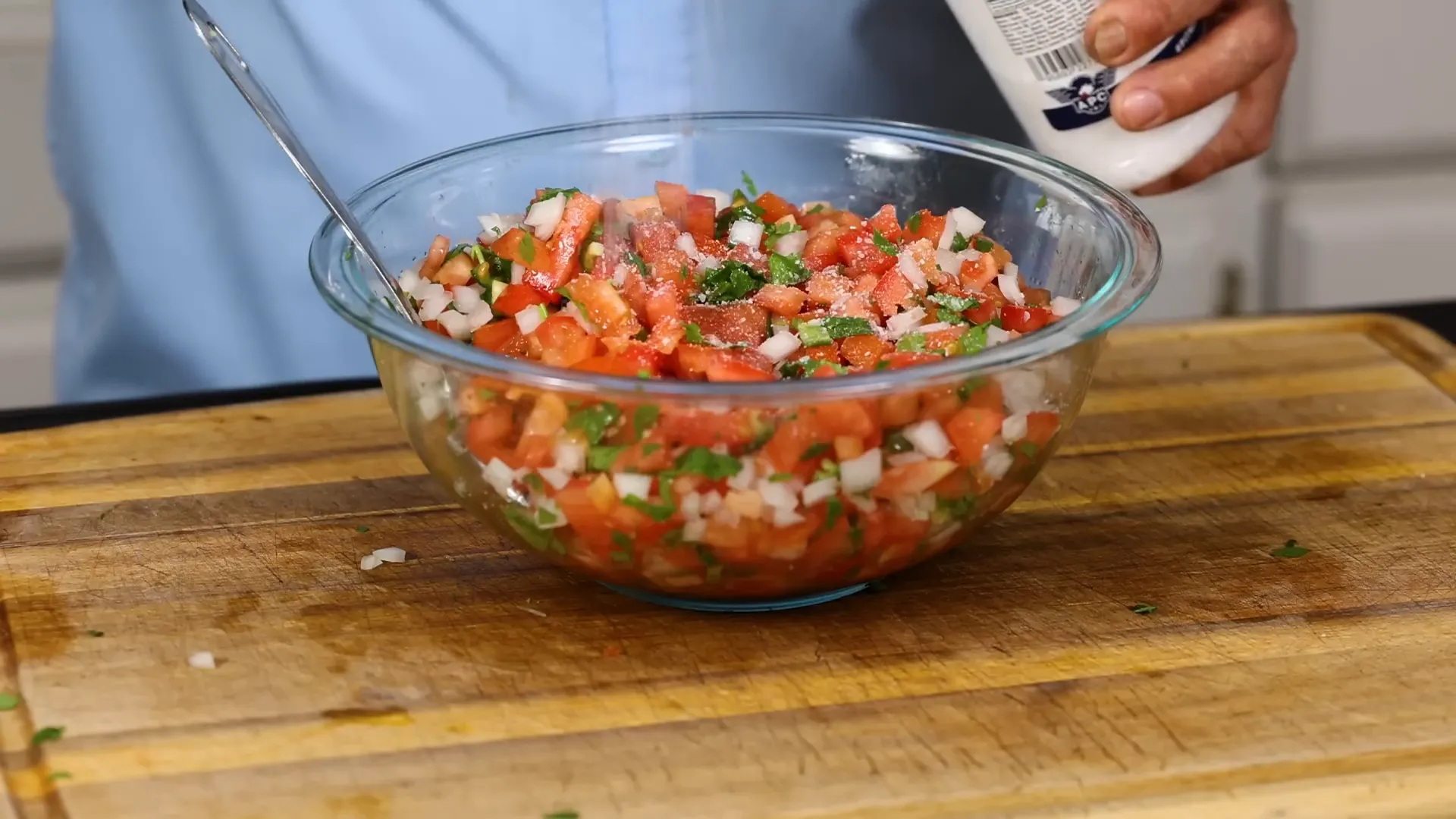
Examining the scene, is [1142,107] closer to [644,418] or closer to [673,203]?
[673,203]

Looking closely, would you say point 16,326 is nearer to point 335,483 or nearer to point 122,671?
point 335,483

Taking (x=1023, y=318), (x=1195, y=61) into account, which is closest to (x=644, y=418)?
(x=1023, y=318)

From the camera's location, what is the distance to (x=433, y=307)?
3.92 feet

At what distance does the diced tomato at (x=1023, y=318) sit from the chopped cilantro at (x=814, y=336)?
6.0 inches

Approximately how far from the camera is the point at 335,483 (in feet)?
4.36

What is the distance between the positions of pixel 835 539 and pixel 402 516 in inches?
17.1

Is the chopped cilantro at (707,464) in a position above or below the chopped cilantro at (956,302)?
below

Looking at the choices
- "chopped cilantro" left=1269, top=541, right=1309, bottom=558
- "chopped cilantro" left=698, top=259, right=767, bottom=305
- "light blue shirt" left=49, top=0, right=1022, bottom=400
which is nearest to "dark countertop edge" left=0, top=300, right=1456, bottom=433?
"light blue shirt" left=49, top=0, right=1022, bottom=400

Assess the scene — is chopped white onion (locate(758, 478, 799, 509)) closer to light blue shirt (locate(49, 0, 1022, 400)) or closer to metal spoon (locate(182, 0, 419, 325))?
metal spoon (locate(182, 0, 419, 325))

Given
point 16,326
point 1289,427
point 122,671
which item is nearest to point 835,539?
point 122,671

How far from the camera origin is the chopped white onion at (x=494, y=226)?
127 cm

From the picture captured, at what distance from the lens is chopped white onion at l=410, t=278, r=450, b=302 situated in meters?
1.20

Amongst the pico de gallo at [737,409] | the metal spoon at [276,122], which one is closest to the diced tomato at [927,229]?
the pico de gallo at [737,409]

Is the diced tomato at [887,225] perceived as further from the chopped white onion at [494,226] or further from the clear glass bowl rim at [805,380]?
the chopped white onion at [494,226]
